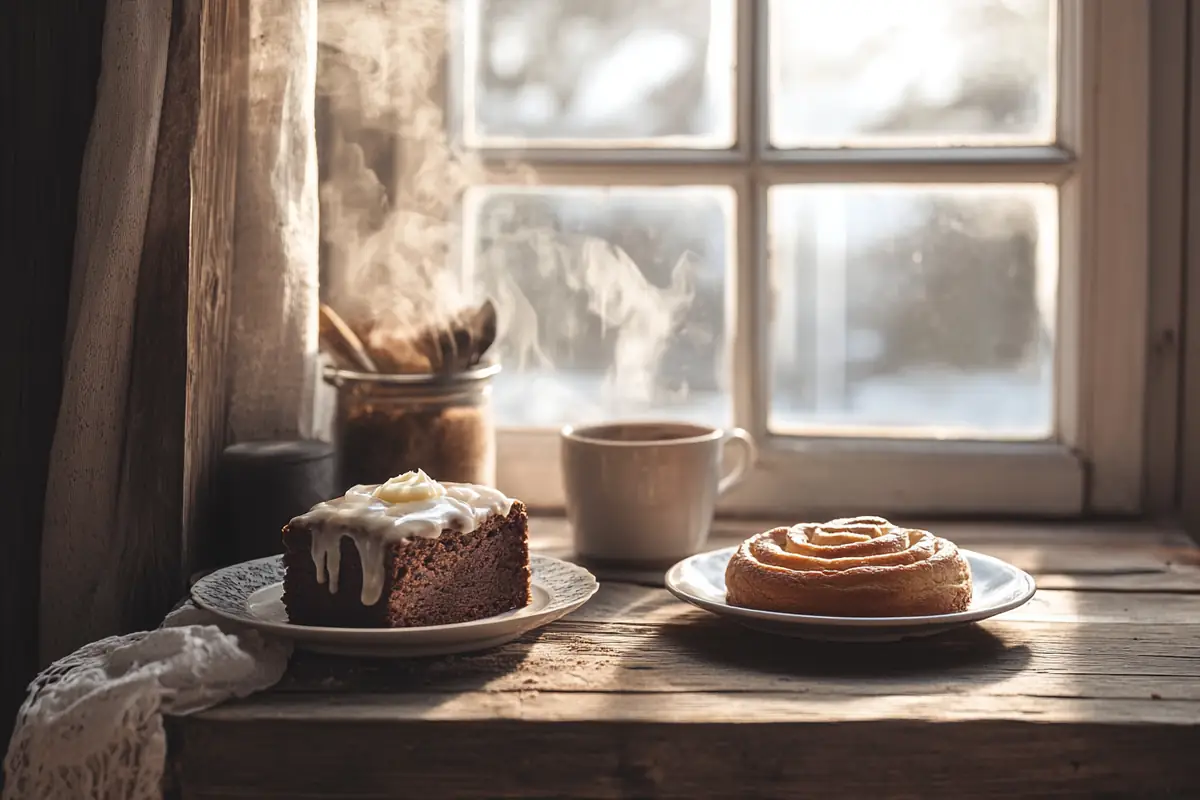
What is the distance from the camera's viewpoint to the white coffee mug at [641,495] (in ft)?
3.86

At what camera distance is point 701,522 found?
3.98 ft

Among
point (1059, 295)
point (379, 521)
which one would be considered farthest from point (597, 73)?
point (379, 521)

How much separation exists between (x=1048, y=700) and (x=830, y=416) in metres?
0.67

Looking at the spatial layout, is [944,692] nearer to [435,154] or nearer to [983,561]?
[983,561]

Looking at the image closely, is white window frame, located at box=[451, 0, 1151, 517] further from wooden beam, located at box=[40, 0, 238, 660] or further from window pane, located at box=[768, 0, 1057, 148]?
wooden beam, located at box=[40, 0, 238, 660]

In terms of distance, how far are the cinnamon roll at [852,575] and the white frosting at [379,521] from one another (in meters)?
0.21

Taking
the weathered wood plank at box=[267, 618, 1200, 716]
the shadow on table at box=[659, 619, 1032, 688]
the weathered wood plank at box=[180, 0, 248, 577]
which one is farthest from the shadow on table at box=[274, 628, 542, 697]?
the weathered wood plank at box=[180, 0, 248, 577]

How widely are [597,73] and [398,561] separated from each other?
76cm

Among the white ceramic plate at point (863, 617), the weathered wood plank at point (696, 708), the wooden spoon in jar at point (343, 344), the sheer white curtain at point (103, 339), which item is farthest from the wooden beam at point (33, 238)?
the white ceramic plate at point (863, 617)

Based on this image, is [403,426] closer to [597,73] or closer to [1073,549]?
[597,73]

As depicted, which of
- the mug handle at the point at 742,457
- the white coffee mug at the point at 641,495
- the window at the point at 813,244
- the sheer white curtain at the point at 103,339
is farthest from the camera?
the window at the point at 813,244

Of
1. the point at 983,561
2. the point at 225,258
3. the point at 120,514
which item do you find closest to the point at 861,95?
the point at 983,561

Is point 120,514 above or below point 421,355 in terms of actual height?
below

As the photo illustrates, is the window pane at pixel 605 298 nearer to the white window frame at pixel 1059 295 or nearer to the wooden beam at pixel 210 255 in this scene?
the white window frame at pixel 1059 295
